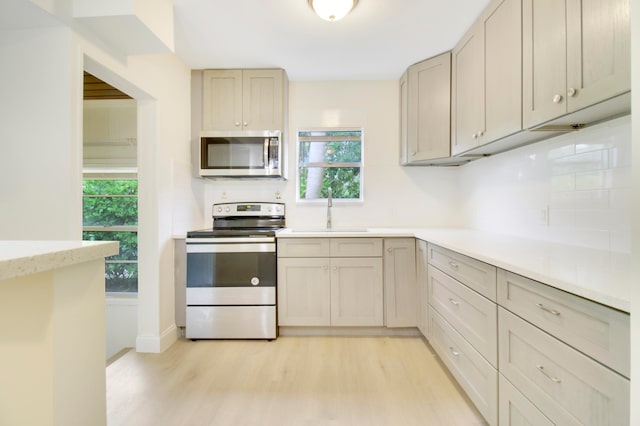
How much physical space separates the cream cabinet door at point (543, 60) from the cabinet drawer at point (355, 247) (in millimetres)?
1381

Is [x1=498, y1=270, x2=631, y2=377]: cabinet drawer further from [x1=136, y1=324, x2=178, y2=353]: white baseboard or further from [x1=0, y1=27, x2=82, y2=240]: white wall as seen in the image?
[x1=136, y1=324, x2=178, y2=353]: white baseboard

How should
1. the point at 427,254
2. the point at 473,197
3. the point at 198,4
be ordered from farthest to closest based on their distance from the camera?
1. the point at 473,197
2. the point at 427,254
3. the point at 198,4

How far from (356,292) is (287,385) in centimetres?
A: 94

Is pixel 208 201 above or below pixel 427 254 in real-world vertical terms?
above

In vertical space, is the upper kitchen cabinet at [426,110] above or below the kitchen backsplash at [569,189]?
above

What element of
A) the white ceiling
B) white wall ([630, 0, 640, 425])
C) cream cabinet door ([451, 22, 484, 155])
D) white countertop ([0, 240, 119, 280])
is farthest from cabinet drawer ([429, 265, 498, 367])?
the white ceiling

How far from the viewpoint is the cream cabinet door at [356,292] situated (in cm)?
248

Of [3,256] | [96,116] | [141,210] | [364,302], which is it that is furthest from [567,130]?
[96,116]

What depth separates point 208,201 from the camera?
10.0 feet

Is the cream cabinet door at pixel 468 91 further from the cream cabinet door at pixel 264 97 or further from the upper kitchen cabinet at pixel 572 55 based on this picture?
the cream cabinet door at pixel 264 97

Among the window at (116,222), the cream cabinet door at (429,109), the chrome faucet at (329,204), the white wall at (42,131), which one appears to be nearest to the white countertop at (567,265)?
the cream cabinet door at (429,109)

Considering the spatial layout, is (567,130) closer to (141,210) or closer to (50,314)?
(50,314)

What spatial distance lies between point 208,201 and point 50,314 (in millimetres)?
2521

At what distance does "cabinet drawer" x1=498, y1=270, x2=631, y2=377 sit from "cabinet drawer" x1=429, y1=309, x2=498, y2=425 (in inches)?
16.7
